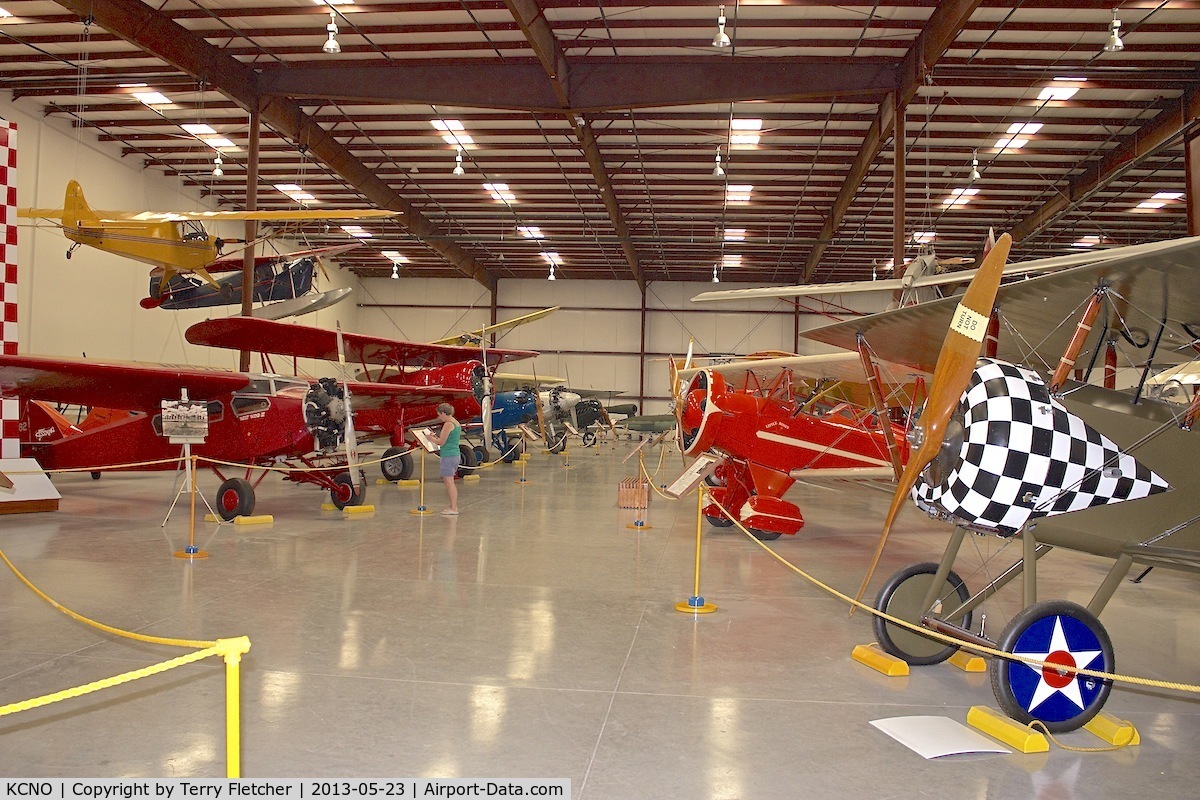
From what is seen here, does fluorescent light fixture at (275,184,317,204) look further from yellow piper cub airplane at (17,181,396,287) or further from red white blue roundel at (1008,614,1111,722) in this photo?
red white blue roundel at (1008,614,1111,722)

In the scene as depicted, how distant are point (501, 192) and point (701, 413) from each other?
16.3 meters

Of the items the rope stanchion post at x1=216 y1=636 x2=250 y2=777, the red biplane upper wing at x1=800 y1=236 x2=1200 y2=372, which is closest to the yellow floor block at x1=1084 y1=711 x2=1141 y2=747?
the red biplane upper wing at x1=800 y1=236 x2=1200 y2=372

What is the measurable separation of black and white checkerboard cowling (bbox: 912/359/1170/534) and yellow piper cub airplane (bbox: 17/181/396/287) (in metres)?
9.79

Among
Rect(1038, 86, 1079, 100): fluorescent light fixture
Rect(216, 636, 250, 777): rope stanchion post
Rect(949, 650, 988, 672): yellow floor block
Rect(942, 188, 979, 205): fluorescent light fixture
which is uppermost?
Rect(1038, 86, 1079, 100): fluorescent light fixture

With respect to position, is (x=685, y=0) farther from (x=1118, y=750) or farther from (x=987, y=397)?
(x=1118, y=750)

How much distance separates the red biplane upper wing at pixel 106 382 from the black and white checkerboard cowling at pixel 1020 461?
8.43 m

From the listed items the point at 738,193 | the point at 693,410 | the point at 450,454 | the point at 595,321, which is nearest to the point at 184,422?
the point at 450,454

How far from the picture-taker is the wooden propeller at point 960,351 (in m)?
3.62

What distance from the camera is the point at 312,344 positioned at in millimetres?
14258

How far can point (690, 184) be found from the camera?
72.1 ft

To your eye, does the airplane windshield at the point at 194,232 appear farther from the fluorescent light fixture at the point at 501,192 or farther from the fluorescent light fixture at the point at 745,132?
the fluorescent light fixture at the point at 745,132

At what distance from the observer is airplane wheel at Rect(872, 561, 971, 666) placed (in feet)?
15.0

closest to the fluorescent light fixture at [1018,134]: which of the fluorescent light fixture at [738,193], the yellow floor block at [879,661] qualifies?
the fluorescent light fixture at [738,193]

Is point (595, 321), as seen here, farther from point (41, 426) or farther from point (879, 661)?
point (879, 661)
